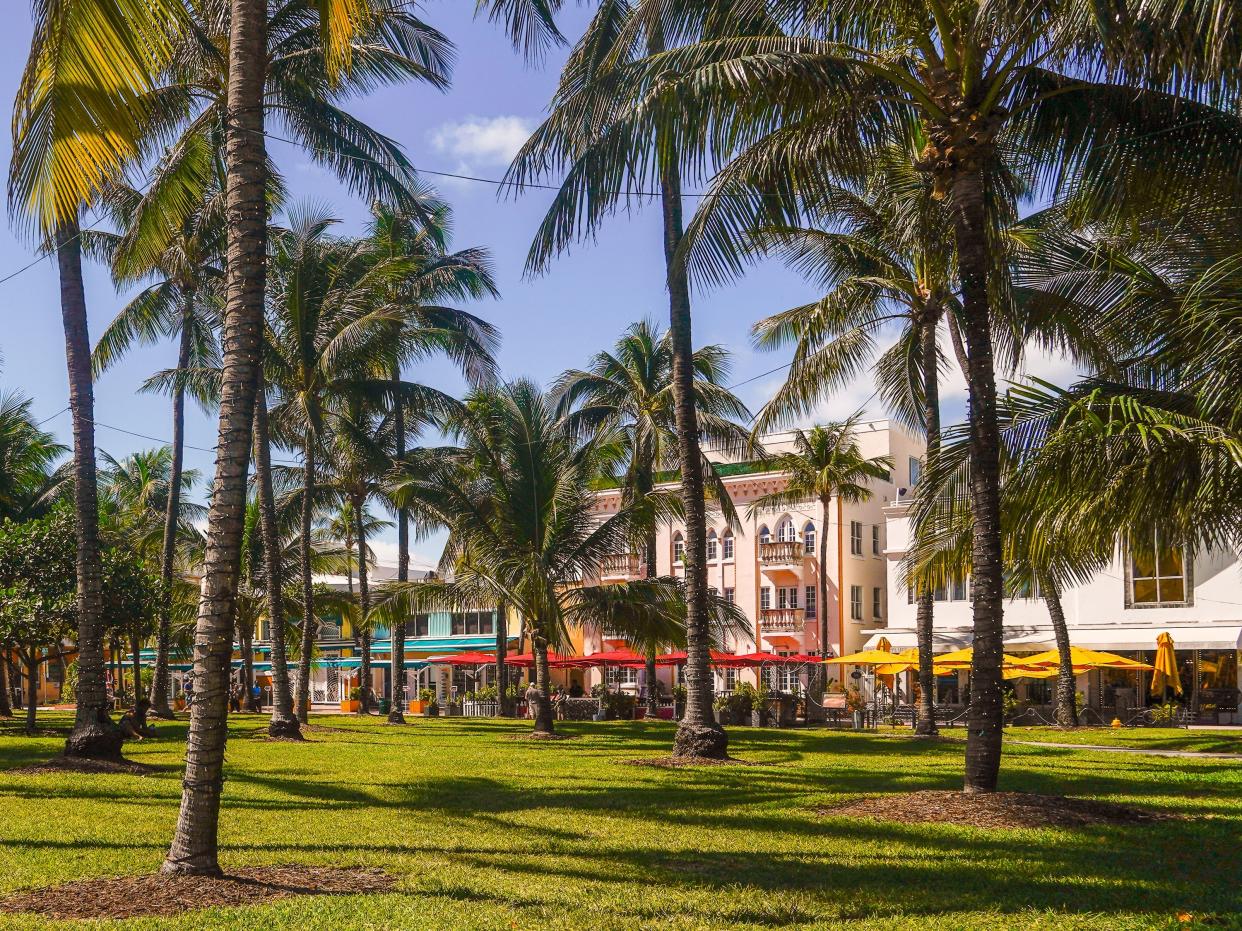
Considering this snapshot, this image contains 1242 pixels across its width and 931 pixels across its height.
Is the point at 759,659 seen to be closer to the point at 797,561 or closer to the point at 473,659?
the point at 473,659

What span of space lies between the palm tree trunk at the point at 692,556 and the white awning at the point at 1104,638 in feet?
57.3

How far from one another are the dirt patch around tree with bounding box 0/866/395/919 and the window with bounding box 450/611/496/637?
156 feet

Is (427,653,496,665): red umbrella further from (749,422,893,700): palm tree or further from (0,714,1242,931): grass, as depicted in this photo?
(0,714,1242,931): grass

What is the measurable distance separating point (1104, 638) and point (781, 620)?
52.9 ft

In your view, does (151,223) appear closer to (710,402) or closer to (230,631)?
(230,631)

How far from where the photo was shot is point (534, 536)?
24938 mm

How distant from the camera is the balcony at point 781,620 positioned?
153 feet

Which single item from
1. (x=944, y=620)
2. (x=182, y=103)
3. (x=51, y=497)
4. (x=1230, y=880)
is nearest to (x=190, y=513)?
(x=51, y=497)

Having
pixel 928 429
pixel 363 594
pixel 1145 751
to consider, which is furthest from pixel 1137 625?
pixel 363 594

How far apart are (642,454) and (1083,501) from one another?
22727 mm

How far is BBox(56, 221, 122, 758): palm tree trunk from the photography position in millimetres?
15508

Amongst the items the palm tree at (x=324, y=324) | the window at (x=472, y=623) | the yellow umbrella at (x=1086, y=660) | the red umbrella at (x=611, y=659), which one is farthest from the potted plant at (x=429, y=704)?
the yellow umbrella at (x=1086, y=660)

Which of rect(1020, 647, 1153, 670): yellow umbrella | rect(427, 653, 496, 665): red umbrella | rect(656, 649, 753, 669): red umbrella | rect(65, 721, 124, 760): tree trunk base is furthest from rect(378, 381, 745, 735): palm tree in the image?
rect(427, 653, 496, 665): red umbrella

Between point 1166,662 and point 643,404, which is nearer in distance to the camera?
point 1166,662
